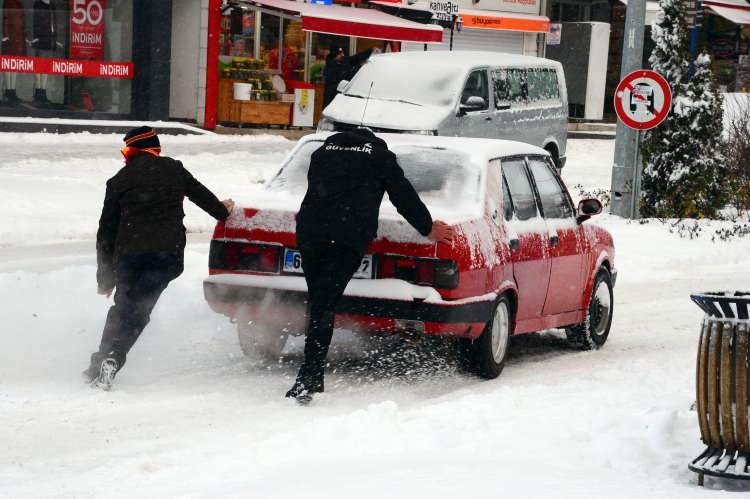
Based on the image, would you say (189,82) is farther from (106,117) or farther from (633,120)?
(633,120)

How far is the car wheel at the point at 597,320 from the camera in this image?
1055 cm

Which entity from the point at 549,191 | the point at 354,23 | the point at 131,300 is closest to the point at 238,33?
the point at 354,23

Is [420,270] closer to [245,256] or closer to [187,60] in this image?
[245,256]

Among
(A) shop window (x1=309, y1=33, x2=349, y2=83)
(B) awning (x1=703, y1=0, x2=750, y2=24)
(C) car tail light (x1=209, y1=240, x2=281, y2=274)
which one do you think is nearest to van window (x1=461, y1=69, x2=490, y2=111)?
(C) car tail light (x1=209, y1=240, x2=281, y2=274)

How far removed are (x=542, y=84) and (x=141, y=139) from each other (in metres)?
13.9

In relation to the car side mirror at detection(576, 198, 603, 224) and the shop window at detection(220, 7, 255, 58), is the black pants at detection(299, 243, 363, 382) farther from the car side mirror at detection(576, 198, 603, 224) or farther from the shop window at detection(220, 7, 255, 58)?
the shop window at detection(220, 7, 255, 58)

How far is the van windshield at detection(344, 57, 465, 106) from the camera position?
63.5 feet

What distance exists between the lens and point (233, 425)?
24.4ft

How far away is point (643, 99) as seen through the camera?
17344 mm

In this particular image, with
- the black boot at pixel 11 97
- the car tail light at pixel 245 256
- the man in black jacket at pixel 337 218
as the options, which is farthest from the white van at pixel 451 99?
the man in black jacket at pixel 337 218

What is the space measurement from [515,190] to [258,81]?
2084 centimetres

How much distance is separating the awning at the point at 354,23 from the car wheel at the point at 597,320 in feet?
59.6

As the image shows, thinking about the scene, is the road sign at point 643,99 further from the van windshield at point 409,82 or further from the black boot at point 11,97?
the black boot at point 11,97

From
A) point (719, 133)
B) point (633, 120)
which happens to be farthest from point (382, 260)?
point (719, 133)
